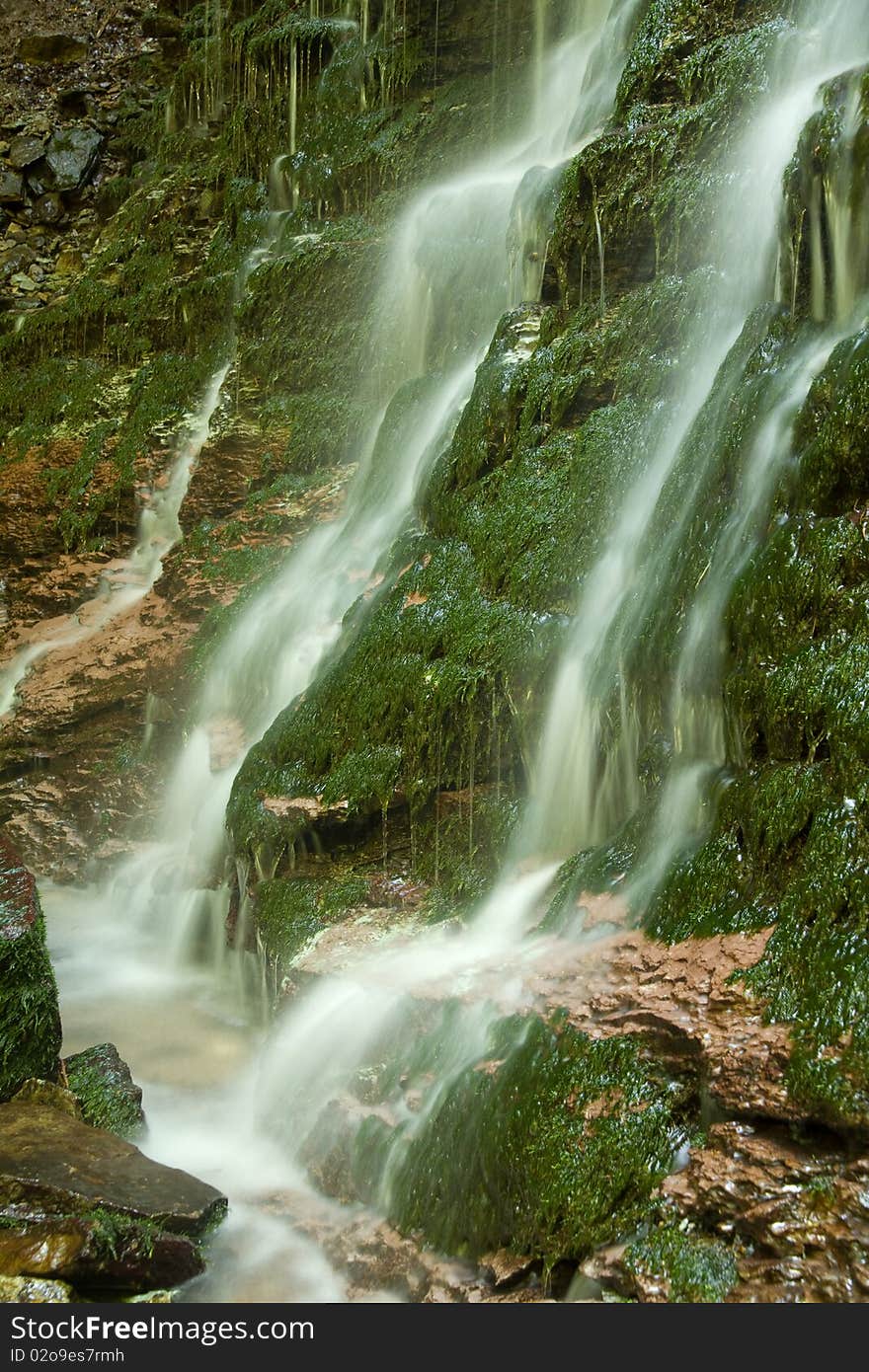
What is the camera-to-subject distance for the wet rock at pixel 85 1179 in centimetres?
430

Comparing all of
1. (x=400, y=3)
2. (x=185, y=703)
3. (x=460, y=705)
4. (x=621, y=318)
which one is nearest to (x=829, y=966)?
(x=460, y=705)

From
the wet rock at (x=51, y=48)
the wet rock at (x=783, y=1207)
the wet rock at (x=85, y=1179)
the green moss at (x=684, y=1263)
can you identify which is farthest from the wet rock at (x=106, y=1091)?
the wet rock at (x=51, y=48)

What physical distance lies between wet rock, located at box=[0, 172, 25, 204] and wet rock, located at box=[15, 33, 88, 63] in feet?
10.1

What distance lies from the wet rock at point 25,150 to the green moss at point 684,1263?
20.0 metres

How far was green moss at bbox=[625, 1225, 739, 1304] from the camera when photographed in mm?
3279

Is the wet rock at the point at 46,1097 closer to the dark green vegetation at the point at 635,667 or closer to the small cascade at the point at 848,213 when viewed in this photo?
the dark green vegetation at the point at 635,667

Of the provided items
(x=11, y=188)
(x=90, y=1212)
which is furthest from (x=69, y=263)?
(x=90, y=1212)

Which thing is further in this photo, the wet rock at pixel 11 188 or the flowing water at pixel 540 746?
the wet rock at pixel 11 188

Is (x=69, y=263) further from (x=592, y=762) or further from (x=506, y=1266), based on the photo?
(x=506, y=1266)

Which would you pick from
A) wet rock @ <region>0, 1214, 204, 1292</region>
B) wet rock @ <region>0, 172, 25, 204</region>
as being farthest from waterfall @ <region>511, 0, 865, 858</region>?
wet rock @ <region>0, 172, 25, 204</region>

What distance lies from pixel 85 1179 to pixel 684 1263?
2.48m

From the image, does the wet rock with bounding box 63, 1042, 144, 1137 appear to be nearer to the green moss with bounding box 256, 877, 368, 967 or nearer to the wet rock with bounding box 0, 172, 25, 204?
the green moss with bounding box 256, 877, 368, 967

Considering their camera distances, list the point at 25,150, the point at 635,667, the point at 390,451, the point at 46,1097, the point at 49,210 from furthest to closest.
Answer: the point at 25,150, the point at 49,210, the point at 390,451, the point at 635,667, the point at 46,1097

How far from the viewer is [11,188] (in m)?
18.6
